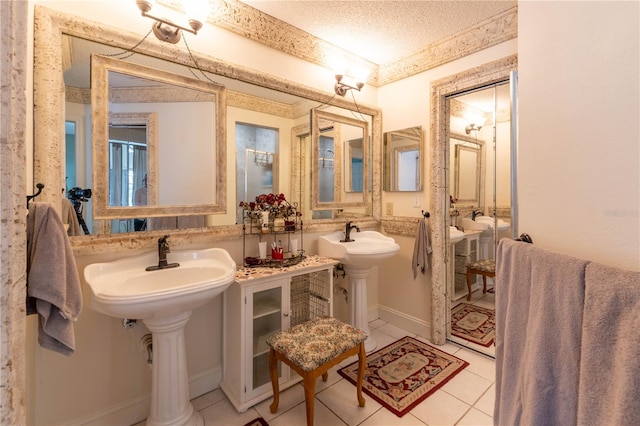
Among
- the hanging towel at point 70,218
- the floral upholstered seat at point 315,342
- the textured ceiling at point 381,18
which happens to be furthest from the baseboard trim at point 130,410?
the textured ceiling at point 381,18

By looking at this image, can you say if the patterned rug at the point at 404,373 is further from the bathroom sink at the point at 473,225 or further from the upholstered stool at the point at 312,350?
the bathroom sink at the point at 473,225

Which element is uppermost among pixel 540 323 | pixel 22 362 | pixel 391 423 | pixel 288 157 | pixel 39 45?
pixel 39 45

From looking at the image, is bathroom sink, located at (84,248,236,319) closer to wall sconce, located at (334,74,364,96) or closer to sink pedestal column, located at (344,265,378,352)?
sink pedestal column, located at (344,265,378,352)

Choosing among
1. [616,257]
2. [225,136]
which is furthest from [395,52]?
[616,257]

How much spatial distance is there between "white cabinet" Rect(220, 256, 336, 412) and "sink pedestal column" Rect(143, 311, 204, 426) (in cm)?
32

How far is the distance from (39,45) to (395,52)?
2.48m

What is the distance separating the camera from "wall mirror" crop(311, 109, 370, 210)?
2387 mm

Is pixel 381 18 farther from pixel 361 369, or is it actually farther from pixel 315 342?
pixel 361 369

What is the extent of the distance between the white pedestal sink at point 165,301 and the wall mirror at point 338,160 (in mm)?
1115

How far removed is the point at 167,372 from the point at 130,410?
43 cm

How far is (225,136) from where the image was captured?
187 centimetres

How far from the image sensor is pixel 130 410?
5.17 feet

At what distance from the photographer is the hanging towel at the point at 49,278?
0.87m

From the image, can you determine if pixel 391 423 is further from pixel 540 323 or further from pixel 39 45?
pixel 39 45
